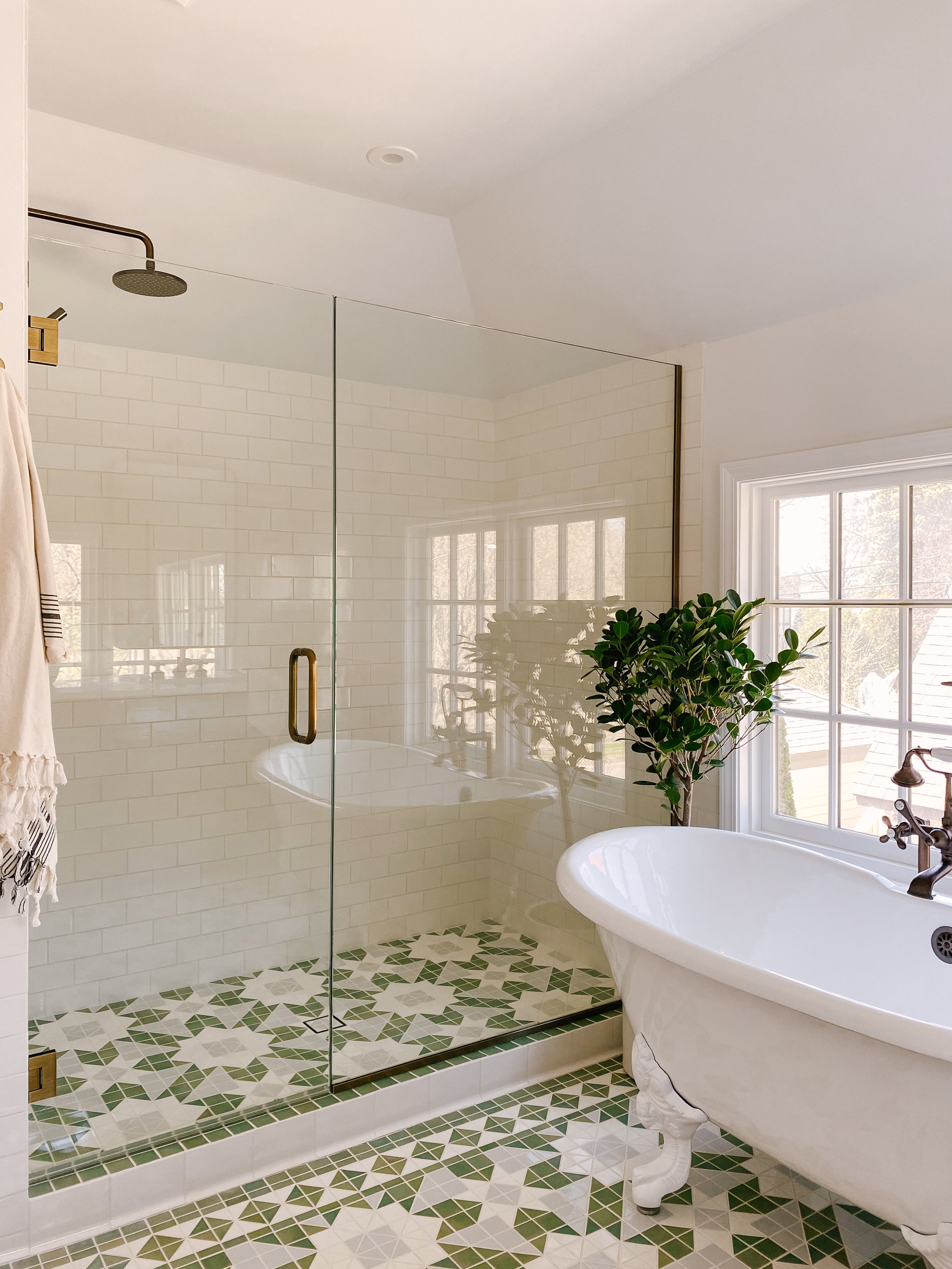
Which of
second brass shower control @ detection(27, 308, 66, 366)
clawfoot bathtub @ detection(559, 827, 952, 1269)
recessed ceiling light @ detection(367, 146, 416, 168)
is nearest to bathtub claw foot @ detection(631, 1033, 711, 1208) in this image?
clawfoot bathtub @ detection(559, 827, 952, 1269)

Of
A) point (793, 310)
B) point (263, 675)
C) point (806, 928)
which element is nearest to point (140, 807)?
point (263, 675)

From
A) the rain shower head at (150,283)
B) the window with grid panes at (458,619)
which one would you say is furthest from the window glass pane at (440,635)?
the rain shower head at (150,283)

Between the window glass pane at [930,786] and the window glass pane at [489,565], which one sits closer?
the window glass pane at [930,786]

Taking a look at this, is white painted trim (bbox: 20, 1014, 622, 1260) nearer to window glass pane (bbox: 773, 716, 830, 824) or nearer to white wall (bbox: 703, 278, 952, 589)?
window glass pane (bbox: 773, 716, 830, 824)

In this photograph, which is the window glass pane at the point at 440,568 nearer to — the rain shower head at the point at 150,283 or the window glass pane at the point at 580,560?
the window glass pane at the point at 580,560

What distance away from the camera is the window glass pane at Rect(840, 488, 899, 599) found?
104 inches

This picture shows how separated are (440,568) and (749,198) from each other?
137 cm

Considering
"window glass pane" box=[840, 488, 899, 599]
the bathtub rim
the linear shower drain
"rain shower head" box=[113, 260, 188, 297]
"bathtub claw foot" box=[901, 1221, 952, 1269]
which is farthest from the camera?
"window glass pane" box=[840, 488, 899, 599]

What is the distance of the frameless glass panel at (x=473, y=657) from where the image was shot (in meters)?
2.58

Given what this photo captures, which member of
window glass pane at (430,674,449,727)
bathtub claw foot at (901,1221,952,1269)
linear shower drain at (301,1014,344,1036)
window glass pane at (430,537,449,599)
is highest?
window glass pane at (430,537,449,599)

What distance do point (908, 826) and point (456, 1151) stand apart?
4.81 feet

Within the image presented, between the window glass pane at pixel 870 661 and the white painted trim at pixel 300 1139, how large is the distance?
1.32 metres

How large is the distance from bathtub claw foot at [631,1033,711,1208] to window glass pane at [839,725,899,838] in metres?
1.04

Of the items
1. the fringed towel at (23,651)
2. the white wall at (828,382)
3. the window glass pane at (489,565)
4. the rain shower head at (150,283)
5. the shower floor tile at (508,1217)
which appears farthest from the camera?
the window glass pane at (489,565)
